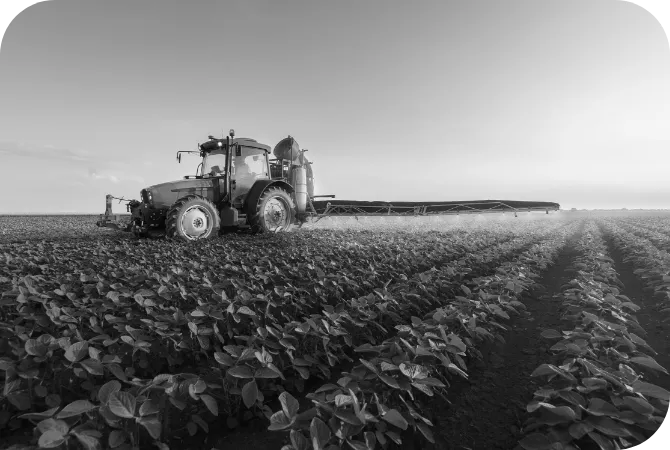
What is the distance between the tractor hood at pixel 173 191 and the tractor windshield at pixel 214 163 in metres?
0.31

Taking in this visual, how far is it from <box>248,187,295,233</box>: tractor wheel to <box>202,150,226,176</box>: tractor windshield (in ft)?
4.85

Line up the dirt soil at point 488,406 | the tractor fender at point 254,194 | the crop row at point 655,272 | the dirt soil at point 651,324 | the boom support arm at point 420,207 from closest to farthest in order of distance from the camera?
the dirt soil at point 488,406 → the dirt soil at point 651,324 → the crop row at point 655,272 → the tractor fender at point 254,194 → the boom support arm at point 420,207

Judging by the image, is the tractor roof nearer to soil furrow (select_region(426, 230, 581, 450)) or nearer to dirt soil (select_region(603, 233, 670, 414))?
soil furrow (select_region(426, 230, 581, 450))

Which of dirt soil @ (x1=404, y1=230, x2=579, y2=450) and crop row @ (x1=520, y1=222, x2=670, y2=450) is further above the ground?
crop row @ (x1=520, y1=222, x2=670, y2=450)

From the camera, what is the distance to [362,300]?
12.4ft

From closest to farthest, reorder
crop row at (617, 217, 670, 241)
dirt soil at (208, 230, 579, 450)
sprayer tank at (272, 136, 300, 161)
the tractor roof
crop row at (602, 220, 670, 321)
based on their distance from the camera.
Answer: dirt soil at (208, 230, 579, 450) → crop row at (602, 220, 670, 321) → the tractor roof → sprayer tank at (272, 136, 300, 161) → crop row at (617, 217, 670, 241)

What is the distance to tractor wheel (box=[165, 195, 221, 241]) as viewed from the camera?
8539 mm

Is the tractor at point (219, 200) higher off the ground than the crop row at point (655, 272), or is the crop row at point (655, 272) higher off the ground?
the tractor at point (219, 200)

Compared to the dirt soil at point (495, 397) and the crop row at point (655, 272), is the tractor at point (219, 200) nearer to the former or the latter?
the dirt soil at point (495, 397)

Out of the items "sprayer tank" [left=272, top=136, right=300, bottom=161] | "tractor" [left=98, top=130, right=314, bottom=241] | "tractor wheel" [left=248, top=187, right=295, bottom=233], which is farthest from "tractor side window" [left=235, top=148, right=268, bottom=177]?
"sprayer tank" [left=272, top=136, right=300, bottom=161]

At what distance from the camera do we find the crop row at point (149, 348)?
1.84 meters

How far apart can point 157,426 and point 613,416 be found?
8.03ft

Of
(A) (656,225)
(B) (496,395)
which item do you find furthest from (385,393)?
(A) (656,225)

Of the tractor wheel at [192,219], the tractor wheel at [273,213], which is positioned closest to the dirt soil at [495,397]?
the tractor wheel at [192,219]
